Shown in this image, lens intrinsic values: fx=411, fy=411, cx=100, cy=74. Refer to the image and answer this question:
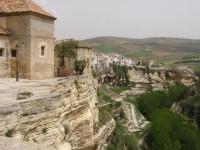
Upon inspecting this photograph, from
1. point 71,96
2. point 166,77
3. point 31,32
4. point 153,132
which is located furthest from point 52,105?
point 166,77

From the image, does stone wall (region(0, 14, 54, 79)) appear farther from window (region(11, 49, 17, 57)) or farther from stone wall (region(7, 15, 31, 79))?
window (region(11, 49, 17, 57))

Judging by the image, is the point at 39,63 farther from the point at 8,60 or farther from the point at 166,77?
the point at 166,77

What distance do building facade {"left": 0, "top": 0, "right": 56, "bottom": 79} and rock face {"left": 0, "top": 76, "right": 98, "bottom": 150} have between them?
2046mm

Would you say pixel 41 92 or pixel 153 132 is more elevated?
pixel 41 92

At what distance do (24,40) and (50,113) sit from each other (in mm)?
6816

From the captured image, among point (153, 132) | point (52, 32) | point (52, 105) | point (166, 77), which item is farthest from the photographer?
point (166, 77)

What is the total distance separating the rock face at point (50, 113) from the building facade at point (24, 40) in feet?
6.71

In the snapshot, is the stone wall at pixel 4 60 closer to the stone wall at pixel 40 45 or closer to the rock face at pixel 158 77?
the stone wall at pixel 40 45

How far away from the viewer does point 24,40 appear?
755 inches

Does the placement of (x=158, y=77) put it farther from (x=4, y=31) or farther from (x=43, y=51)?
(x=4, y=31)

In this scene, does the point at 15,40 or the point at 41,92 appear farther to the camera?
the point at 15,40

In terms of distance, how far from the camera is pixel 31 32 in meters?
19.1

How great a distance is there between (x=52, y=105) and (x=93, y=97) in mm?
9323

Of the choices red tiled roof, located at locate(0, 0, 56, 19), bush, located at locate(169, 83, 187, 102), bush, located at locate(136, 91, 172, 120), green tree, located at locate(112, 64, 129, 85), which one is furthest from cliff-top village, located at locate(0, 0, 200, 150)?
Answer: green tree, located at locate(112, 64, 129, 85)
